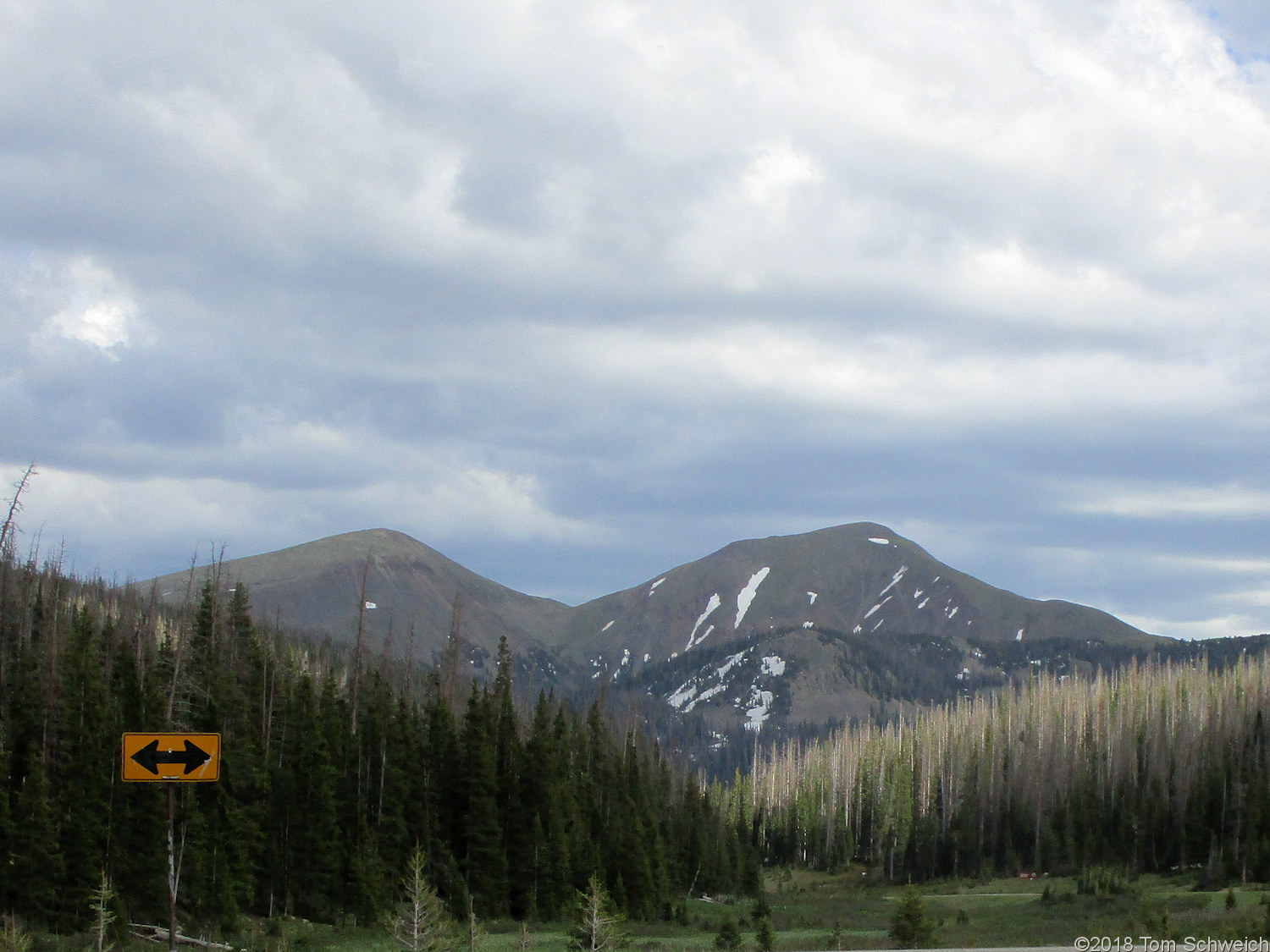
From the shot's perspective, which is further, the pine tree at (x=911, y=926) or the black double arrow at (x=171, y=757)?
the pine tree at (x=911, y=926)

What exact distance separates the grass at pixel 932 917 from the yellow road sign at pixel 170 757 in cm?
1319

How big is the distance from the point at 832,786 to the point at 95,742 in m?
130

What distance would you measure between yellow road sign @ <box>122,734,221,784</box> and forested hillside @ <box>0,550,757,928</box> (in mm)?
29478

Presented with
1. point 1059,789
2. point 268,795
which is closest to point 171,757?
point 268,795

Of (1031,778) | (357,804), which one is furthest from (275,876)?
(1031,778)

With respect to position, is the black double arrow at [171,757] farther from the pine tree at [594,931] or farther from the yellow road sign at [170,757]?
the pine tree at [594,931]

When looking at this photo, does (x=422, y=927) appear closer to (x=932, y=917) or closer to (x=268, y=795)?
(x=932, y=917)

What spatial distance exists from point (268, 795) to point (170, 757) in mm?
44367

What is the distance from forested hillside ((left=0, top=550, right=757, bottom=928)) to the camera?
51000 mm

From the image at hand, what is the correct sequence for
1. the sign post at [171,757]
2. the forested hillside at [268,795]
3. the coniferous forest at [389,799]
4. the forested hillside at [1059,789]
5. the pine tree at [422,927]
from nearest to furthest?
the sign post at [171,757], the pine tree at [422,927], the forested hillside at [268,795], the coniferous forest at [389,799], the forested hillside at [1059,789]

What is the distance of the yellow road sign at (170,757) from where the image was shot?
2181 centimetres

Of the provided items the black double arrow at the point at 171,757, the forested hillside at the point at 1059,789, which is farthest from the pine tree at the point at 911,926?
the forested hillside at the point at 1059,789

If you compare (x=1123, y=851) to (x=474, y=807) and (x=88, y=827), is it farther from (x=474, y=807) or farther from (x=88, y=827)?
(x=88, y=827)

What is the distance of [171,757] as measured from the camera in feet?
72.1
